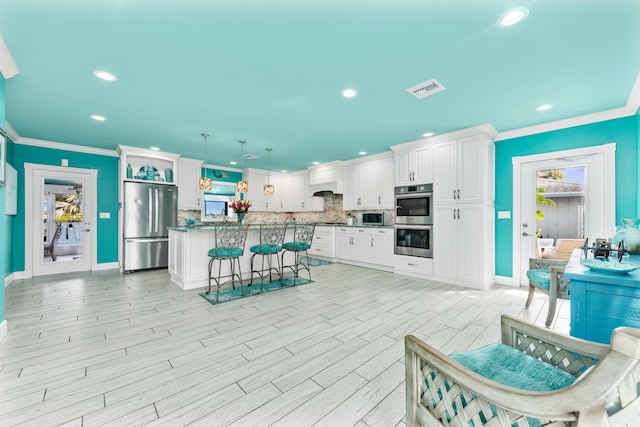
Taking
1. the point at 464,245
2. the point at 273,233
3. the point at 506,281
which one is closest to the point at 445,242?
the point at 464,245

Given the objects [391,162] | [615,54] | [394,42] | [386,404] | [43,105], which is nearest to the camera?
[386,404]

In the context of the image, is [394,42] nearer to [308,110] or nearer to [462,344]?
[308,110]

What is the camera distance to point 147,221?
215 inches

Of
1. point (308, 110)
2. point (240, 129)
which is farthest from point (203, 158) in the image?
point (308, 110)

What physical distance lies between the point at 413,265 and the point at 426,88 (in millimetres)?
3165

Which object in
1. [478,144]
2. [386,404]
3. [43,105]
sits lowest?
[386,404]

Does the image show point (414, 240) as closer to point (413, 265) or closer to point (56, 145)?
point (413, 265)

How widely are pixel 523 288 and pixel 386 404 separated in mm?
3730

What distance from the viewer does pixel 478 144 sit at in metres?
4.14

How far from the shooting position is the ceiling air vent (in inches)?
107

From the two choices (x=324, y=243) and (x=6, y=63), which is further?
(x=324, y=243)

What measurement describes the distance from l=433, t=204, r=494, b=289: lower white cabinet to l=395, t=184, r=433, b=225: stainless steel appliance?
0.59 feet

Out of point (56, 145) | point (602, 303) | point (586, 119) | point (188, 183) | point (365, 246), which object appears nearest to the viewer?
point (602, 303)

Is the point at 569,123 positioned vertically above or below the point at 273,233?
above
